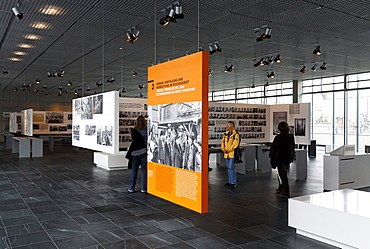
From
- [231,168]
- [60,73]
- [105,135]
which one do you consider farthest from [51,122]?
[231,168]

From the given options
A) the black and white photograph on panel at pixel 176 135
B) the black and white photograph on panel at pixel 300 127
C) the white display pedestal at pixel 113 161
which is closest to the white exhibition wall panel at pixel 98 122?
the white display pedestal at pixel 113 161

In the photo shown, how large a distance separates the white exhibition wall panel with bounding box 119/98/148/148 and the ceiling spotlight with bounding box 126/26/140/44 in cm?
443

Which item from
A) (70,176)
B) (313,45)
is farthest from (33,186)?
(313,45)

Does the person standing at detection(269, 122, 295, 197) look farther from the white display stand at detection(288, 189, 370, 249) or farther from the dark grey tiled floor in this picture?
the white display stand at detection(288, 189, 370, 249)

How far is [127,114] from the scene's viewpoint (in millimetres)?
13797

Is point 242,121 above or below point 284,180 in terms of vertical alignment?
above

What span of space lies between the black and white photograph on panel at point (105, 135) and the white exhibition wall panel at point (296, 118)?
316 inches

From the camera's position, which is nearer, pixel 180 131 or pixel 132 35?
pixel 180 131

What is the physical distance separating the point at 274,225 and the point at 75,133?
9.84 meters

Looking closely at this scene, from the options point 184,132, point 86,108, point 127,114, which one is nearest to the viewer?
point 184,132

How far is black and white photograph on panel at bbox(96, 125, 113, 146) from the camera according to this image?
35.1 ft

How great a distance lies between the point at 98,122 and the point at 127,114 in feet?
7.80

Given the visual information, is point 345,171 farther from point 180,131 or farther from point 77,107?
point 77,107

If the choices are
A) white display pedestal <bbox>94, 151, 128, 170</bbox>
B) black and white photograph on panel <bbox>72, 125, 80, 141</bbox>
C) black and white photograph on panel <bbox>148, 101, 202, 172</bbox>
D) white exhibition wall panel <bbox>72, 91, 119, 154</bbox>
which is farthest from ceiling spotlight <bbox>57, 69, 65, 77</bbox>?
black and white photograph on panel <bbox>148, 101, 202, 172</bbox>
